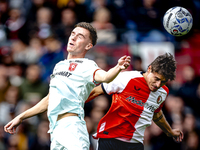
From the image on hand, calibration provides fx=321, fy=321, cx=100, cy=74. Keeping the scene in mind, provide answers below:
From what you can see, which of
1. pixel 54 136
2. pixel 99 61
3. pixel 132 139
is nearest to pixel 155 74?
pixel 132 139

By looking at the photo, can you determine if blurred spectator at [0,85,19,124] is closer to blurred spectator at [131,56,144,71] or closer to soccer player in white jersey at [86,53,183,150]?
blurred spectator at [131,56,144,71]

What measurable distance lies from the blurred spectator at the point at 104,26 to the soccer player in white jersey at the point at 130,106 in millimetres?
3523

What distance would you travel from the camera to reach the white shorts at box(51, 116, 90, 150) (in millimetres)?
3889

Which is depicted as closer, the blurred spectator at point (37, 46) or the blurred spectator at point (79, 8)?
the blurred spectator at point (37, 46)

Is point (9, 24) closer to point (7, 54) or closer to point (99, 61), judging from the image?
point (7, 54)

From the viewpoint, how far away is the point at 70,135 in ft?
12.9

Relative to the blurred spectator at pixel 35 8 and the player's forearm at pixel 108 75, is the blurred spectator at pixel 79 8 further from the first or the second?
the player's forearm at pixel 108 75

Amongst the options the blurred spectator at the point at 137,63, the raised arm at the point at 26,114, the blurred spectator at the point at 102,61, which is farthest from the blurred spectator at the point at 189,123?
the raised arm at the point at 26,114

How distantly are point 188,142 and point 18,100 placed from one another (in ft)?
13.8

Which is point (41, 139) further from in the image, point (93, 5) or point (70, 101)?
point (93, 5)

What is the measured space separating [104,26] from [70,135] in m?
5.26

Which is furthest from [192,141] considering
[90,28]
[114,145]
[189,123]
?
[90,28]

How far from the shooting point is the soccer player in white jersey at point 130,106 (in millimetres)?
4824

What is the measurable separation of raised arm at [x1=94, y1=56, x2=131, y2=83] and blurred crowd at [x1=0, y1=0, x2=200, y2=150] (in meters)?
3.59
